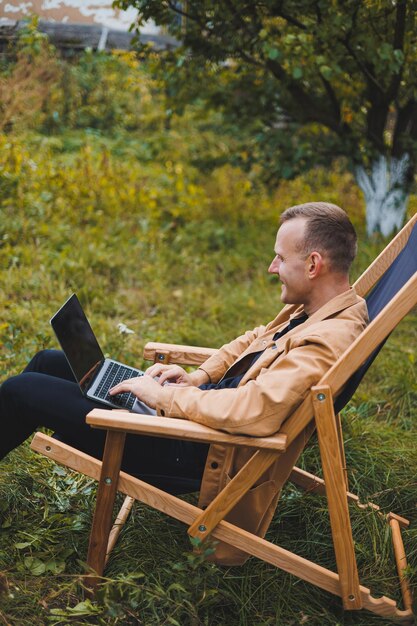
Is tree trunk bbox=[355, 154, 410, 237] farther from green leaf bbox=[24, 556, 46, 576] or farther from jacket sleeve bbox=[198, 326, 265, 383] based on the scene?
green leaf bbox=[24, 556, 46, 576]

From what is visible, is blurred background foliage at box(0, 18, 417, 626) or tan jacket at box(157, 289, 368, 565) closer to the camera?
tan jacket at box(157, 289, 368, 565)

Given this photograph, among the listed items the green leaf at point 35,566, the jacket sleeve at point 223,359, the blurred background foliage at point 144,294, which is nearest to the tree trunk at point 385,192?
the blurred background foliage at point 144,294

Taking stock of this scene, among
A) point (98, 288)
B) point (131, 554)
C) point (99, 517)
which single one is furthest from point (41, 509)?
point (98, 288)

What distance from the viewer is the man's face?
2.44 metres

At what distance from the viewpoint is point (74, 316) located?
2.78m

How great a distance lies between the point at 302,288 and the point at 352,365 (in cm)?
48

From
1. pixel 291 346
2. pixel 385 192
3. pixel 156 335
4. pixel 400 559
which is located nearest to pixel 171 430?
pixel 291 346

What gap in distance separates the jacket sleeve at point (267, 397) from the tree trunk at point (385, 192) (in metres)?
4.45

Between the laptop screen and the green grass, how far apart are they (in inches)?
23.7

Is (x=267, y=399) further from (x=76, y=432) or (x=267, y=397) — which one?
(x=76, y=432)

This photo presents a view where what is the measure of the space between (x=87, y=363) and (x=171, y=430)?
761 mm

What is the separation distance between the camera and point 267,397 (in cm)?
213

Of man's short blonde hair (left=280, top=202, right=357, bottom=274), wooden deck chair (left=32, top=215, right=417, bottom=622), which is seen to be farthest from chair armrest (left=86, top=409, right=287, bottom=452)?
man's short blonde hair (left=280, top=202, right=357, bottom=274)

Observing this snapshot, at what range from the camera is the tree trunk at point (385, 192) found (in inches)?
250
